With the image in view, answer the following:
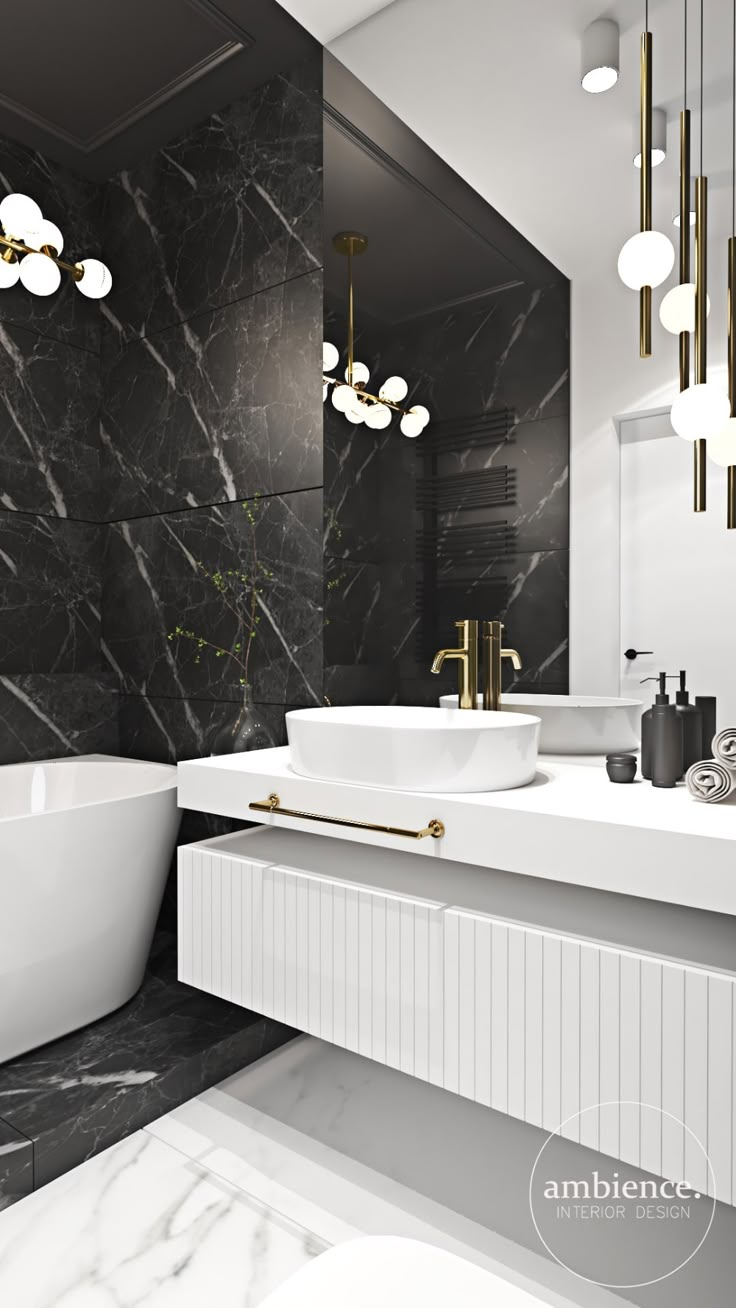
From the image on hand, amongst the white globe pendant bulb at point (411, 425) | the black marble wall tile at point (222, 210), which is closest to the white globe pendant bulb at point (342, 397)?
the white globe pendant bulb at point (411, 425)

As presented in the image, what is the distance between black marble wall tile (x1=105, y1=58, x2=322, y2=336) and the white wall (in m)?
0.43

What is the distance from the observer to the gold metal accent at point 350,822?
143 cm

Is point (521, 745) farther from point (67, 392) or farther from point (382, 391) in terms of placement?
point (67, 392)

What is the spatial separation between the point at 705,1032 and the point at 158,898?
1565 mm

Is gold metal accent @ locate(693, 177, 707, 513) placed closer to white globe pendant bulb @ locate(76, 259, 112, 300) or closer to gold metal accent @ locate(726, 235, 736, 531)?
gold metal accent @ locate(726, 235, 736, 531)

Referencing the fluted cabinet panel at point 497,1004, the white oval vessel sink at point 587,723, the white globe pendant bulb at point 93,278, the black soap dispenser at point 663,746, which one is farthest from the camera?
the white globe pendant bulb at point 93,278

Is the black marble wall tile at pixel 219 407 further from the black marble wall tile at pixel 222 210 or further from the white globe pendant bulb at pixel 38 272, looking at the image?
the white globe pendant bulb at pixel 38 272

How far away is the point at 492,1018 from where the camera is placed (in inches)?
53.4

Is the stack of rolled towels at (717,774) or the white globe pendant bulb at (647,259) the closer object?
the stack of rolled towels at (717,774)

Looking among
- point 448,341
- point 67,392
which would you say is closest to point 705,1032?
point 448,341

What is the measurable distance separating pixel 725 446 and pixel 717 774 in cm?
70

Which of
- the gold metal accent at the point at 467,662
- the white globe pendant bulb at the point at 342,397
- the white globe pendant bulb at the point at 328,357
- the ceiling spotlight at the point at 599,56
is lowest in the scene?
the gold metal accent at the point at 467,662

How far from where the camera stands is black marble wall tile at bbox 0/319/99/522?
2766mm

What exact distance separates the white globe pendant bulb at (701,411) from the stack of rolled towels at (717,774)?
0.65 metres
